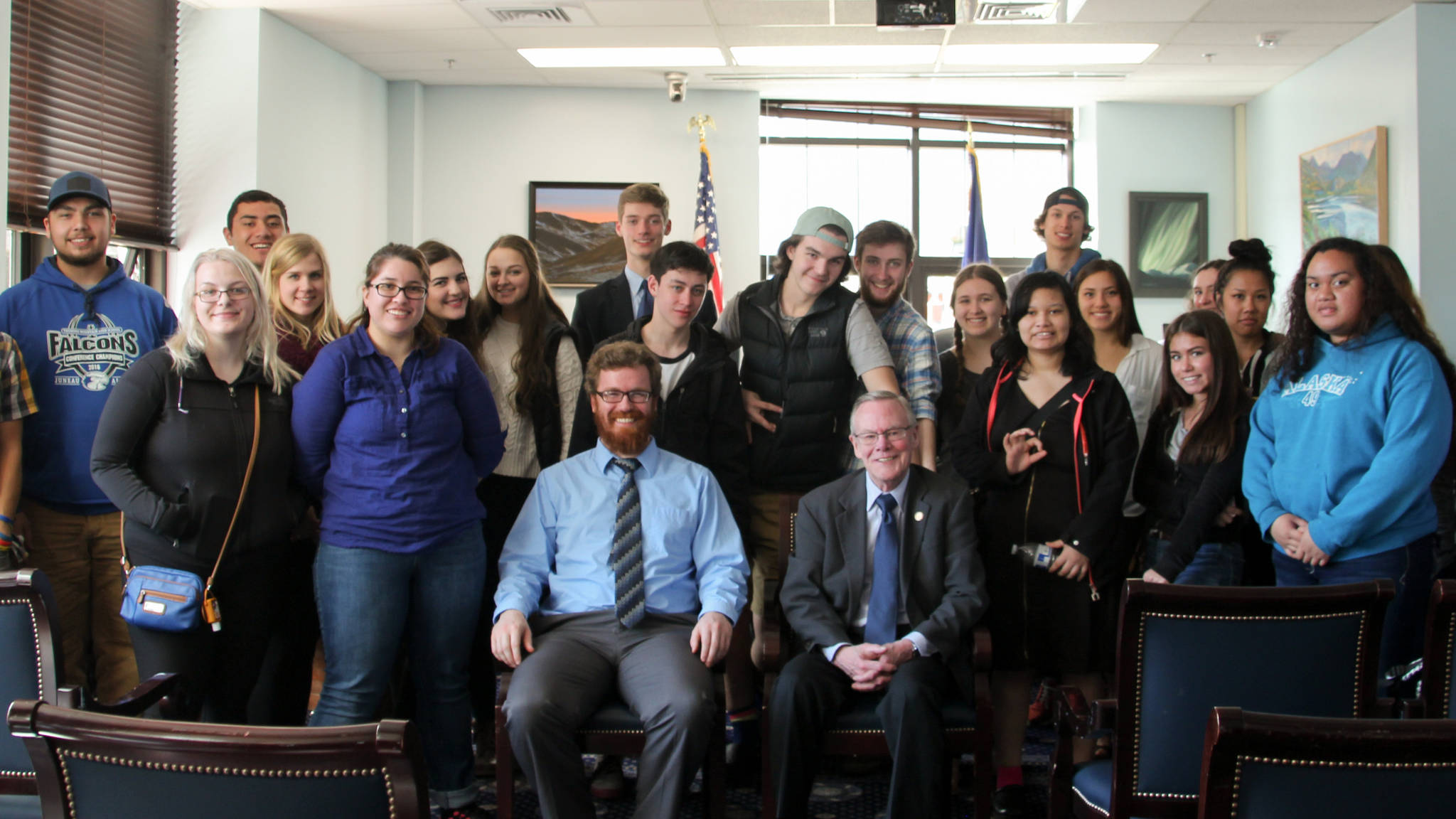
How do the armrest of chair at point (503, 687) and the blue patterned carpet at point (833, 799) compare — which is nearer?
the armrest of chair at point (503, 687)

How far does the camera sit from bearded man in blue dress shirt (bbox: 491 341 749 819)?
2359 millimetres

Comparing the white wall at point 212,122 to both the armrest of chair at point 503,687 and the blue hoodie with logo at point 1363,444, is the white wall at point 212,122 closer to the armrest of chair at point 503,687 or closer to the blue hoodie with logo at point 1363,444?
the armrest of chair at point 503,687

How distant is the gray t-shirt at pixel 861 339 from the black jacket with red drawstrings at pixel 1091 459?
34 centimetres

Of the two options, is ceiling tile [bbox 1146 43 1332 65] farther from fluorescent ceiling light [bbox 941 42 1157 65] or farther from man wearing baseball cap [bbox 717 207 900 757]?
man wearing baseball cap [bbox 717 207 900 757]

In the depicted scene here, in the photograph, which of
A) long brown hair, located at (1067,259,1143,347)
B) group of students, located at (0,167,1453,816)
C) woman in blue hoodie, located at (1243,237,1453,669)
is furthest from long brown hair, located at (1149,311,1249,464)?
long brown hair, located at (1067,259,1143,347)

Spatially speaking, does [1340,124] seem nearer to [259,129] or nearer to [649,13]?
[649,13]

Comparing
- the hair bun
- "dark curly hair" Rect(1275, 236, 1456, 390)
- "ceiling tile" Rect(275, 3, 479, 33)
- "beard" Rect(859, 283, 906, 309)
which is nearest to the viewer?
"dark curly hair" Rect(1275, 236, 1456, 390)

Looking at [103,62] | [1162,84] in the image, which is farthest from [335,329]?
[1162,84]

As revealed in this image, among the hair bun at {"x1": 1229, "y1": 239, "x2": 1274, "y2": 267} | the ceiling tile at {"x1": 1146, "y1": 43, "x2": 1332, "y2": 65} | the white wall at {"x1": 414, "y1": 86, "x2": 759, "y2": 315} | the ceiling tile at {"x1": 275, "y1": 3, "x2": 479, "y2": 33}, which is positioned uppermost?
the ceiling tile at {"x1": 1146, "y1": 43, "x2": 1332, "y2": 65}

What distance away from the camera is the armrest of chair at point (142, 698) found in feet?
6.59

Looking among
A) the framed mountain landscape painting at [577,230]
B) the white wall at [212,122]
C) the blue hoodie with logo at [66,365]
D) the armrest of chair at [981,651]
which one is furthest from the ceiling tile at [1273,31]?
the blue hoodie with logo at [66,365]

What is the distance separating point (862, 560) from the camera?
269cm

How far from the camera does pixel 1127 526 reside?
116 inches

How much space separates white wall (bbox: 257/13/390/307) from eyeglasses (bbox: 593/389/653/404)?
400cm
